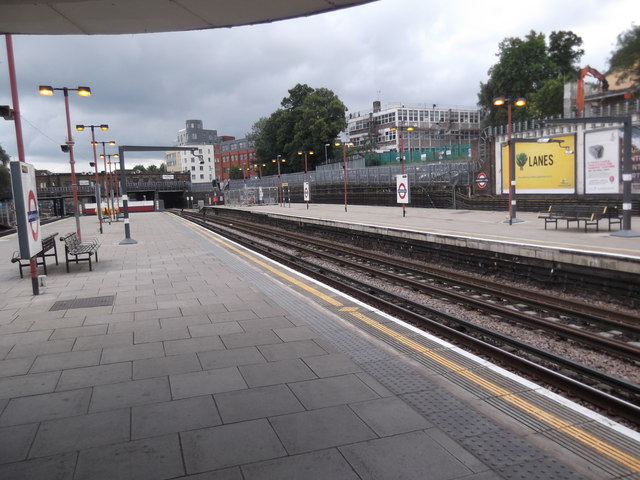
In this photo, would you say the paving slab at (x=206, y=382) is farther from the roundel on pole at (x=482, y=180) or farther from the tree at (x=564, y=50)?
the tree at (x=564, y=50)

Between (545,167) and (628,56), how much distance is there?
916 inches

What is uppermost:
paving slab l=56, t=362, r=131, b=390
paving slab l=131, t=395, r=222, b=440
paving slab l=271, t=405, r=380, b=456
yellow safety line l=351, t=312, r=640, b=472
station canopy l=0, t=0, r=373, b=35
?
station canopy l=0, t=0, r=373, b=35

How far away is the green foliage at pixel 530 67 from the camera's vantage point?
56156 millimetres

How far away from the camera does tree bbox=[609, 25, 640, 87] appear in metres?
4.32

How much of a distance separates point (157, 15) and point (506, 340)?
553cm

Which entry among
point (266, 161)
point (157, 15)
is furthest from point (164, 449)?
Answer: point (266, 161)

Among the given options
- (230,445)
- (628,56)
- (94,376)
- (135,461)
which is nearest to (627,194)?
(628,56)

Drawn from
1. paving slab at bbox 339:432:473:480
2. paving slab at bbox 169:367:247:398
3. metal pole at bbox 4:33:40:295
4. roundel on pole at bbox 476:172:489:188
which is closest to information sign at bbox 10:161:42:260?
metal pole at bbox 4:33:40:295

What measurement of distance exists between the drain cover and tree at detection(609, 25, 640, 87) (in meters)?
7.63

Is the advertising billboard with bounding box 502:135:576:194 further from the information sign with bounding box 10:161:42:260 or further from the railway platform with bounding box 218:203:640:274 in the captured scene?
the information sign with bounding box 10:161:42:260

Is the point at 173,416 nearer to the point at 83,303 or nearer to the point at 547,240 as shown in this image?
the point at 83,303

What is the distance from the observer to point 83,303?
7.87m

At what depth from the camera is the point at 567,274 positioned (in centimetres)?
998

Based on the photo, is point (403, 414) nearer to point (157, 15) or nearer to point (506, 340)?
point (506, 340)
